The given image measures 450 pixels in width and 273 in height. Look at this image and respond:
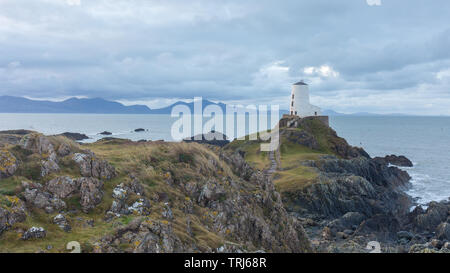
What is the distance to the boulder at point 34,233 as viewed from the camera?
10.5 m

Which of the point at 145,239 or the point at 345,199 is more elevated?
the point at 145,239

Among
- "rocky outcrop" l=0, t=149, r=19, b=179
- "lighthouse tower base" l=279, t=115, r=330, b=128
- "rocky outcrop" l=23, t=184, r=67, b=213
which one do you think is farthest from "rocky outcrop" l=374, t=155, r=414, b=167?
"rocky outcrop" l=0, t=149, r=19, b=179

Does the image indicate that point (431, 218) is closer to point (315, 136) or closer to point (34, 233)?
point (34, 233)

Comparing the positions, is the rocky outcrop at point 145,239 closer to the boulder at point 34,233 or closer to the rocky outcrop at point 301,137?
the boulder at point 34,233

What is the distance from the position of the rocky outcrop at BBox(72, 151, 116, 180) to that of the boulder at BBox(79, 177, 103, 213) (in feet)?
2.85

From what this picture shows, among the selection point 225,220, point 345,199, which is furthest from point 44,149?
point 345,199

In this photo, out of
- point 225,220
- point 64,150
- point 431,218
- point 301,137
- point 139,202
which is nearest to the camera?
point 139,202

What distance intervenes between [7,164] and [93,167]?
11.0ft

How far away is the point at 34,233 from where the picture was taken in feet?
35.0

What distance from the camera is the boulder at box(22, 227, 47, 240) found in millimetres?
10516

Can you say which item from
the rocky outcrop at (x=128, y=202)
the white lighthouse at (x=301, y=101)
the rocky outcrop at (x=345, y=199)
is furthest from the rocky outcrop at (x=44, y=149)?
the white lighthouse at (x=301, y=101)

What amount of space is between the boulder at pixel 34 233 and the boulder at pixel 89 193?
2.17m

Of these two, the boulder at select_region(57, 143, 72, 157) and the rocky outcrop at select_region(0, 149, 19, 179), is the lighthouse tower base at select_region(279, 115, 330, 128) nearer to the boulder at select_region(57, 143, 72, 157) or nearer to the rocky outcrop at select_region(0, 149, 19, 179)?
the boulder at select_region(57, 143, 72, 157)
